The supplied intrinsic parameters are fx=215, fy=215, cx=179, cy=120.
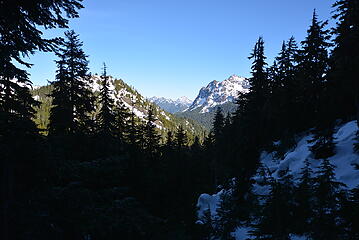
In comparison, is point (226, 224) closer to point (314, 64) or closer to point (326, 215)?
point (326, 215)

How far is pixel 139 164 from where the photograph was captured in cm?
2283

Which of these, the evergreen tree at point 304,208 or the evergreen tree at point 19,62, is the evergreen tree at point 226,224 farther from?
the evergreen tree at point 19,62

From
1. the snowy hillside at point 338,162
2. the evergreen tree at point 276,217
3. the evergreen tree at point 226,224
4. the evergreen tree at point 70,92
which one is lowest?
the evergreen tree at point 226,224

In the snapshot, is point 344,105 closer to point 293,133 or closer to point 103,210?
point 293,133

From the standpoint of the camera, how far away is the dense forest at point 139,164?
4.64m

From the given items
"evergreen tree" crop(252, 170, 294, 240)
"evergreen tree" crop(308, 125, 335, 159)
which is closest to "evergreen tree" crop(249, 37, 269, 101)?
"evergreen tree" crop(308, 125, 335, 159)

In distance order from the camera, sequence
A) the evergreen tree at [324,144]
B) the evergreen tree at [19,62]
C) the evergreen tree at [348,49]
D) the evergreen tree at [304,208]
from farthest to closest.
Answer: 1. the evergreen tree at [324,144]
2. the evergreen tree at [348,49]
3. the evergreen tree at [304,208]
4. the evergreen tree at [19,62]

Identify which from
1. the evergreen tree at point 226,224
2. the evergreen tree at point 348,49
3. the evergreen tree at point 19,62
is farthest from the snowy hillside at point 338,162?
the evergreen tree at point 19,62

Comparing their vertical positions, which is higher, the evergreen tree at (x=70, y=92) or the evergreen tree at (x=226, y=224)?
the evergreen tree at (x=70, y=92)

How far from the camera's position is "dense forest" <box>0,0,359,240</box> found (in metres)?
4.64

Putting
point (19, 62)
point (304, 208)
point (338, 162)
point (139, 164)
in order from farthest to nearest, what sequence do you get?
1. point (139, 164)
2. point (338, 162)
3. point (304, 208)
4. point (19, 62)

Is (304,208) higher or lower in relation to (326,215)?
lower

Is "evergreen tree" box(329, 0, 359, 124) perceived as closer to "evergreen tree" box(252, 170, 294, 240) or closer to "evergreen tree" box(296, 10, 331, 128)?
"evergreen tree" box(296, 10, 331, 128)

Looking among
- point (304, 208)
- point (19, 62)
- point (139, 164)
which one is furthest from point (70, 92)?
point (304, 208)
